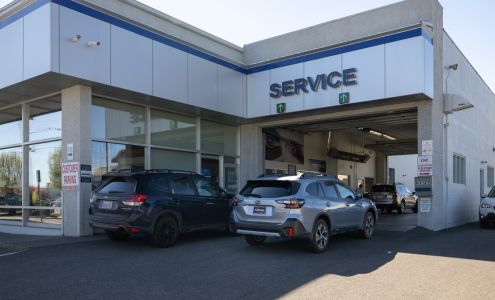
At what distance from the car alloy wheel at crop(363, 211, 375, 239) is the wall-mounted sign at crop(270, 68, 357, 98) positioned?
14.7 ft

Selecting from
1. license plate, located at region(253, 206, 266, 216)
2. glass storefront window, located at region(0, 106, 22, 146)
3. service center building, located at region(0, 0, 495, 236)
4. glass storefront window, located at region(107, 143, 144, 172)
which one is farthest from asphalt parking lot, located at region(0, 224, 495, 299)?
glass storefront window, located at region(0, 106, 22, 146)

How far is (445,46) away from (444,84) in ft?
4.71

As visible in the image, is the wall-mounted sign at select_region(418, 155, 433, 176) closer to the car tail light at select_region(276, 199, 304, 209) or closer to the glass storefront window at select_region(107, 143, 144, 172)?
the car tail light at select_region(276, 199, 304, 209)

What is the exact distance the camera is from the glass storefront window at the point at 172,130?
14.4 m

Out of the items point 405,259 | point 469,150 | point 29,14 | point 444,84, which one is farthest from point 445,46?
point 29,14

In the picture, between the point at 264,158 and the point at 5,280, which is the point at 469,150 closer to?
the point at 264,158

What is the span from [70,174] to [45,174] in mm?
2069

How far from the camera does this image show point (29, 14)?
1126cm

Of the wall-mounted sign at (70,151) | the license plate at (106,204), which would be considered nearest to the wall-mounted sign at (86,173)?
the wall-mounted sign at (70,151)

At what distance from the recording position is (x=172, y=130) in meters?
15.0

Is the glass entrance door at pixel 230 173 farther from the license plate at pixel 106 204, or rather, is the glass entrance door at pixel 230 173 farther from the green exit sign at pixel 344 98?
the license plate at pixel 106 204

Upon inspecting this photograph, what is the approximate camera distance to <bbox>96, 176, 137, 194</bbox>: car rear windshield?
965 cm

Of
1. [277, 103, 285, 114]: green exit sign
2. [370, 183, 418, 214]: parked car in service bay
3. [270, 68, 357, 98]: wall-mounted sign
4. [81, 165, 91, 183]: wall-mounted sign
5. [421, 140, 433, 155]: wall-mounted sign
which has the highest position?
[270, 68, 357, 98]: wall-mounted sign

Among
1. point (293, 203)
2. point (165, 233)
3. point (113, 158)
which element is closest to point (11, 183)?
point (113, 158)
